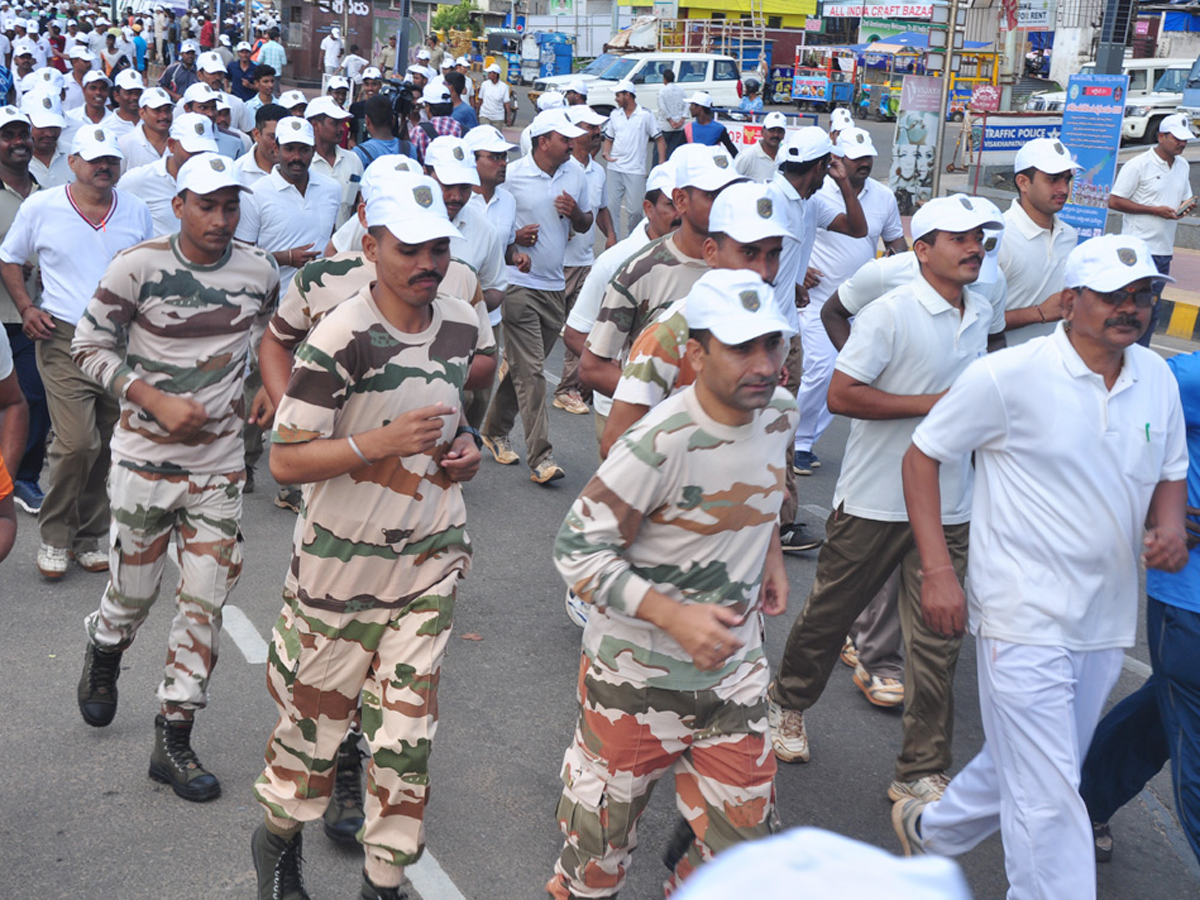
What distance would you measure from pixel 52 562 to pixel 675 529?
450cm

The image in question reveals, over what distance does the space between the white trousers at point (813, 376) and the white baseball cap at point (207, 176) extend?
15.8 feet

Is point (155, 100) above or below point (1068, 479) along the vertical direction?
above

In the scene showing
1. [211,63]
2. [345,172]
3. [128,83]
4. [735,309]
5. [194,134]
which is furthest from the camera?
[211,63]

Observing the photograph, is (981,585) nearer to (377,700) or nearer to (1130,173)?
(377,700)

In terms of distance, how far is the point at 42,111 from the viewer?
7.73 meters

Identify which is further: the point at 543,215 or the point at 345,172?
the point at 345,172

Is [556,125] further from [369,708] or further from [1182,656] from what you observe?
[1182,656]

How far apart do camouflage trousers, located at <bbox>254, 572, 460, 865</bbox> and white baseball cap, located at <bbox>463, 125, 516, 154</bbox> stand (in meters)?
4.80

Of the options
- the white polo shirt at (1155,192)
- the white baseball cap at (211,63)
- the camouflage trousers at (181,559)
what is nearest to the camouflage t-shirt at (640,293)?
the camouflage trousers at (181,559)

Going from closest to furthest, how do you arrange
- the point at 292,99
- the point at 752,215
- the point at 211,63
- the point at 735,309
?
the point at 735,309 < the point at 752,215 < the point at 292,99 < the point at 211,63

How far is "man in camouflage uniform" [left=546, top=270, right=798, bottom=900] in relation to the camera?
3311mm

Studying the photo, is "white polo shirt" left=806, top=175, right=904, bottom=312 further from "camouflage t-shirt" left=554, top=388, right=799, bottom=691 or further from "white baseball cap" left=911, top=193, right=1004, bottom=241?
"camouflage t-shirt" left=554, top=388, right=799, bottom=691

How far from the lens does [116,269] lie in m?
4.79

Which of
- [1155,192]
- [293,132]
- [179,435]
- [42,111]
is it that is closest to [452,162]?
[293,132]
